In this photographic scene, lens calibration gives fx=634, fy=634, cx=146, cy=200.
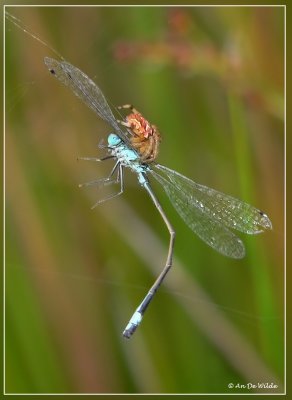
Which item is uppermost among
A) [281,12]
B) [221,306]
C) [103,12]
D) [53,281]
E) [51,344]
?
[103,12]

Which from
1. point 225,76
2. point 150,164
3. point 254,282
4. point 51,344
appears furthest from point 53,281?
point 225,76

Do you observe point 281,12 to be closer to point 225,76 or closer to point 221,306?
point 225,76

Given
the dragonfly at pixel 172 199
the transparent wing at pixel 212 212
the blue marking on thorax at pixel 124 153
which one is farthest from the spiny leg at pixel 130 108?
the transparent wing at pixel 212 212

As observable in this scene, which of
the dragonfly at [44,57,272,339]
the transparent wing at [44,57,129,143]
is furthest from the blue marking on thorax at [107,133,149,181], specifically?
the transparent wing at [44,57,129,143]

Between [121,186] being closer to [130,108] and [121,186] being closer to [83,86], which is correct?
[130,108]

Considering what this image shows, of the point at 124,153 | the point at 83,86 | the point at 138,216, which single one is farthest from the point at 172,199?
the point at 83,86
